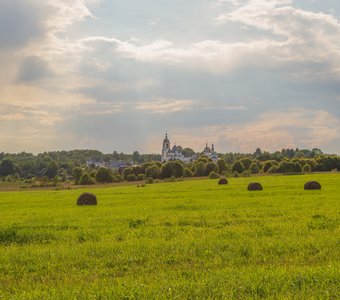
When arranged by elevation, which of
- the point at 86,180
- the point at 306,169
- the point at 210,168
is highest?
the point at 210,168

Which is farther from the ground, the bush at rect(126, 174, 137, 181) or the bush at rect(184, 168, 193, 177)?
the bush at rect(184, 168, 193, 177)

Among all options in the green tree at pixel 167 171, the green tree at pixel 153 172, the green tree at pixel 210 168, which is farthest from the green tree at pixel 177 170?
the green tree at pixel 210 168

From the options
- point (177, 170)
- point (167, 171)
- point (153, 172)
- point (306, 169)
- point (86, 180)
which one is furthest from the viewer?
point (153, 172)

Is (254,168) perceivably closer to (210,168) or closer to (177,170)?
(210,168)

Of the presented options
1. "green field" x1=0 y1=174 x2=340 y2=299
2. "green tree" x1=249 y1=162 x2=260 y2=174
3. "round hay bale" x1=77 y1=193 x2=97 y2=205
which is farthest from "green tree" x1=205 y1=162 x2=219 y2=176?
"green field" x1=0 y1=174 x2=340 y2=299

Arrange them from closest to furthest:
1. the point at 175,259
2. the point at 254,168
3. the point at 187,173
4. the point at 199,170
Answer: the point at 175,259 → the point at 199,170 → the point at 187,173 → the point at 254,168

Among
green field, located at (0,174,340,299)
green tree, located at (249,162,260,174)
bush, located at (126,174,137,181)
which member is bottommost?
bush, located at (126,174,137,181)

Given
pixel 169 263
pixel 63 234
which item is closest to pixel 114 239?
pixel 63 234

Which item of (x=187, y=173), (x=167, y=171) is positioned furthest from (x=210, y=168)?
(x=167, y=171)

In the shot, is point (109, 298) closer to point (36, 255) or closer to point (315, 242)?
point (36, 255)

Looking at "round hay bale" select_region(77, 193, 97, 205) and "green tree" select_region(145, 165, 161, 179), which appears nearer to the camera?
"round hay bale" select_region(77, 193, 97, 205)

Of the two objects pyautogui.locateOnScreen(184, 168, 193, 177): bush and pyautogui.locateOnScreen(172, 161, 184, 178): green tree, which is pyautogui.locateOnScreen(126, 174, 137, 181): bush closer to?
pyautogui.locateOnScreen(172, 161, 184, 178): green tree

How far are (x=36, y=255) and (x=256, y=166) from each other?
462 ft

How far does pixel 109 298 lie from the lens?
9.73 metres
